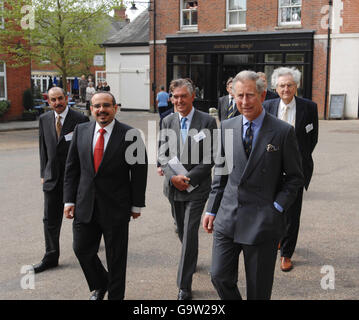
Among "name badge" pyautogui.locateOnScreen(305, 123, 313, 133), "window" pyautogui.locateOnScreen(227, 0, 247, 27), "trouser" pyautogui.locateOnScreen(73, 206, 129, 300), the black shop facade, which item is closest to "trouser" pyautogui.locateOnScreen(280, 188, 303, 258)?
"name badge" pyautogui.locateOnScreen(305, 123, 313, 133)

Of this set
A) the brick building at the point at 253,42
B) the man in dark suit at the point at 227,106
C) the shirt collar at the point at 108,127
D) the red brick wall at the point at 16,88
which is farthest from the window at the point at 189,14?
the shirt collar at the point at 108,127

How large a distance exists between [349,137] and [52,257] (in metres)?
14.3

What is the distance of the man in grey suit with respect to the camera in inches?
186

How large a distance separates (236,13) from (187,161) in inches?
901

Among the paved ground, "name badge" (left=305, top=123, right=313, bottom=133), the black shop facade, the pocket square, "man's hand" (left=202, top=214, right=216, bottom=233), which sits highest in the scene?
the black shop facade

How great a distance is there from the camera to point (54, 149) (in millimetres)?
5352

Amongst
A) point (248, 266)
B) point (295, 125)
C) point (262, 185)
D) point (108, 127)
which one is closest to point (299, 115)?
point (295, 125)

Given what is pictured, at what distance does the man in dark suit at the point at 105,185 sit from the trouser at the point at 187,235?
619 millimetres

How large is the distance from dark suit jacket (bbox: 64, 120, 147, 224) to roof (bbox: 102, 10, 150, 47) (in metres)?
28.0

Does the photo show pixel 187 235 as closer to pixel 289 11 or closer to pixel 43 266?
pixel 43 266

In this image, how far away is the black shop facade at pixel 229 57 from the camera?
24.3 metres

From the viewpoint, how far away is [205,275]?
16.8 ft

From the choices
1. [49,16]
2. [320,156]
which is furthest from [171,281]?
[49,16]

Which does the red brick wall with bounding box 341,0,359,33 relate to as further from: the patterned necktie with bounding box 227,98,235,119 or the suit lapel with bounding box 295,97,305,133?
the suit lapel with bounding box 295,97,305,133
